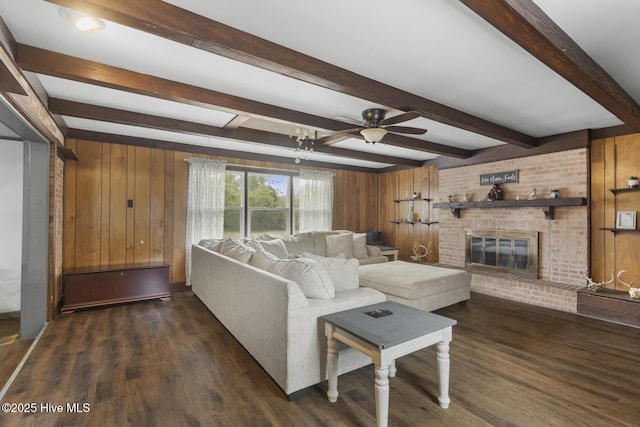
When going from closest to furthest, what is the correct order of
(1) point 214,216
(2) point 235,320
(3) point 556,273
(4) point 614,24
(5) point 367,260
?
1. (4) point 614,24
2. (2) point 235,320
3. (3) point 556,273
4. (1) point 214,216
5. (5) point 367,260

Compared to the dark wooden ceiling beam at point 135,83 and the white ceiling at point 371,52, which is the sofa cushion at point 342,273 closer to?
the white ceiling at point 371,52

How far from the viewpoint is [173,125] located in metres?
3.99

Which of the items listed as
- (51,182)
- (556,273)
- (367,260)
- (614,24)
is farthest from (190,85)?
(556,273)

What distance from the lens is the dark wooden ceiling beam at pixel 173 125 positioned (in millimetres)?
3367

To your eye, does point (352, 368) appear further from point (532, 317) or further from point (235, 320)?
point (532, 317)

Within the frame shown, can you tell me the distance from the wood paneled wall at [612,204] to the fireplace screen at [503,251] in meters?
0.73

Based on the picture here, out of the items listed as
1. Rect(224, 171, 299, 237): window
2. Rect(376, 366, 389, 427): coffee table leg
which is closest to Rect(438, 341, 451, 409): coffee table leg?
Rect(376, 366, 389, 427): coffee table leg

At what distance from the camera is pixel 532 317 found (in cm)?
405

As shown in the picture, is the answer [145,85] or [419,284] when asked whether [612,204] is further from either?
[145,85]

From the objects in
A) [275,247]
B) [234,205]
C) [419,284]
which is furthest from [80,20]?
[234,205]

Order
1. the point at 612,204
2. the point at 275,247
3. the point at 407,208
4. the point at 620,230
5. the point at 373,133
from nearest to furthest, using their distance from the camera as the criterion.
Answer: the point at 373,133, the point at 620,230, the point at 612,204, the point at 275,247, the point at 407,208

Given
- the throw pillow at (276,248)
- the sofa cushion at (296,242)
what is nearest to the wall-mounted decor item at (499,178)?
the sofa cushion at (296,242)

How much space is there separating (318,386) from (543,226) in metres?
4.28

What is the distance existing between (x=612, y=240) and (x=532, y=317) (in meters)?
1.57
